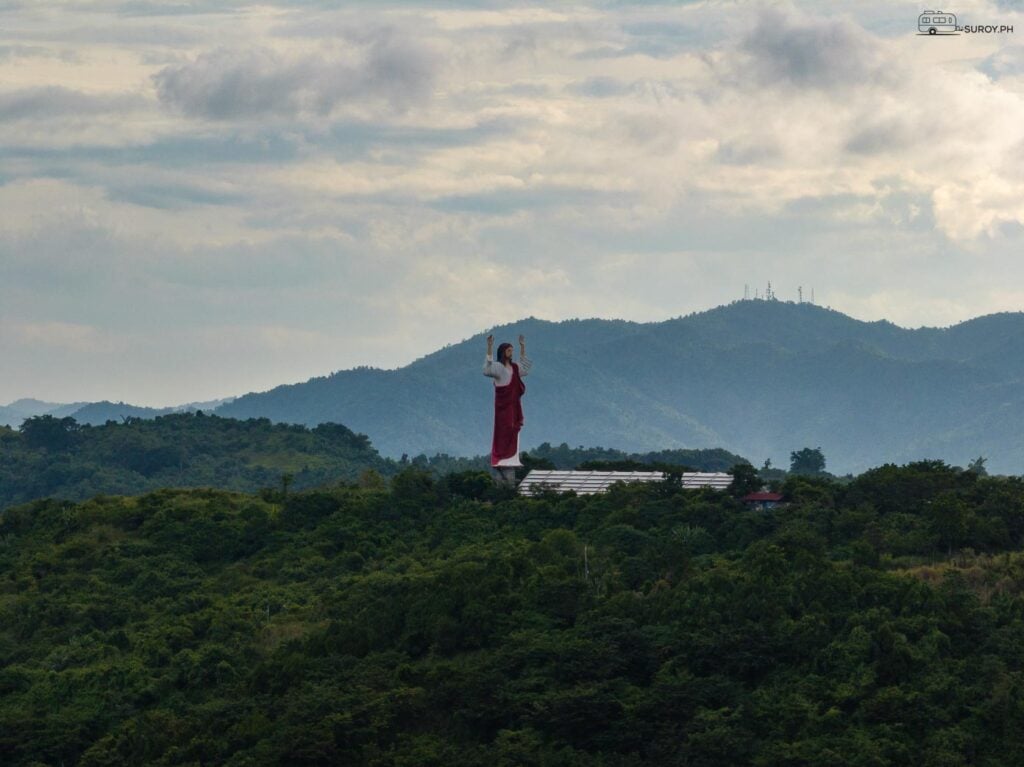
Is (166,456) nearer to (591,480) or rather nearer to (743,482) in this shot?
(591,480)

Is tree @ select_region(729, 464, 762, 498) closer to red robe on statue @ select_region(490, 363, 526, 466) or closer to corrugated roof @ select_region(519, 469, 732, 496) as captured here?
corrugated roof @ select_region(519, 469, 732, 496)

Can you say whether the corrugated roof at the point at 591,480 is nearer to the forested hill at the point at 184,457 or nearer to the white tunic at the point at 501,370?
the white tunic at the point at 501,370

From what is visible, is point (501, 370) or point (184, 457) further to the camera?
point (184, 457)

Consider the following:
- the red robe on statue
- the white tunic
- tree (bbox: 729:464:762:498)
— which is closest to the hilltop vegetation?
tree (bbox: 729:464:762:498)

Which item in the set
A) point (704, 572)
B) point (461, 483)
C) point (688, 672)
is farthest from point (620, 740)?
point (461, 483)

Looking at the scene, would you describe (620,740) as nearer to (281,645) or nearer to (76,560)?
(281,645)

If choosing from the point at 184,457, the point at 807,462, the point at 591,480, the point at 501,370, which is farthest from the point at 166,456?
the point at 501,370

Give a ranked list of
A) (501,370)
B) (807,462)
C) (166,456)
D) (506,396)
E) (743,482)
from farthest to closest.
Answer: (166,456) → (807,462) → (506,396) → (501,370) → (743,482)
